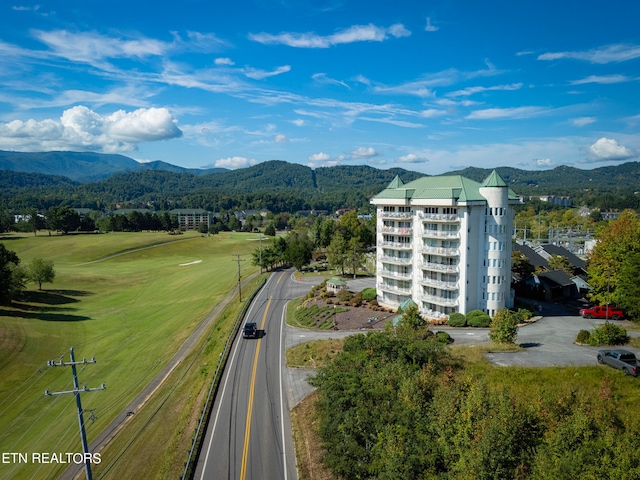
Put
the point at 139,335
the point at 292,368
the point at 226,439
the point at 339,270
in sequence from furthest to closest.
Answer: the point at 339,270 < the point at 139,335 < the point at 292,368 < the point at 226,439

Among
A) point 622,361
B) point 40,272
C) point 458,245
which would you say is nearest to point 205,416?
point 622,361

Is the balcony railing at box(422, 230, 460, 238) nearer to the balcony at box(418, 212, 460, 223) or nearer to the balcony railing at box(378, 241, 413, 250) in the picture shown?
the balcony at box(418, 212, 460, 223)

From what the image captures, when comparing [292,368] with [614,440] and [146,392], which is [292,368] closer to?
[146,392]

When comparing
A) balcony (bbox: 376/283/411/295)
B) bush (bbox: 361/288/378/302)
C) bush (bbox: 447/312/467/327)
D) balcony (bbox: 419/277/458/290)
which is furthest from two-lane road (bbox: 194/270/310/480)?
bush (bbox: 447/312/467/327)

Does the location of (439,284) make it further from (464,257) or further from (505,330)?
(505,330)

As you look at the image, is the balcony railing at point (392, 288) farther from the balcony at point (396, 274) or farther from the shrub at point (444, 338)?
the shrub at point (444, 338)

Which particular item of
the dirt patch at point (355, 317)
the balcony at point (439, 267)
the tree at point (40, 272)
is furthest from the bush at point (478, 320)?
the tree at point (40, 272)

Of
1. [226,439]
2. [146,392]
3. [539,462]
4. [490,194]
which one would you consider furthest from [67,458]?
[490,194]
